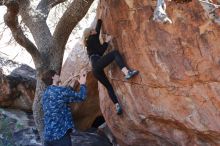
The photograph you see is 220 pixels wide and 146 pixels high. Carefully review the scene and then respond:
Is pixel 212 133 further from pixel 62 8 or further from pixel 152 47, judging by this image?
pixel 62 8

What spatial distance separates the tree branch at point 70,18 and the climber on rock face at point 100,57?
1.95 feet

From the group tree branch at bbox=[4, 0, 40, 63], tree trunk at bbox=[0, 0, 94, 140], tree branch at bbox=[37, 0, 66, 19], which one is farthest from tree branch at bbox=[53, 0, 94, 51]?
tree branch at bbox=[4, 0, 40, 63]

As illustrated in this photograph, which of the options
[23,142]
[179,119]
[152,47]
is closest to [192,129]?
[179,119]

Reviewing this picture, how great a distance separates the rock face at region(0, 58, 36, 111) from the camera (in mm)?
12242

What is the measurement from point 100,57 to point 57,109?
181cm

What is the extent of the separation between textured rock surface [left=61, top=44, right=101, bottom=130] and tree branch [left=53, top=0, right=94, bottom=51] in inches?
80.5

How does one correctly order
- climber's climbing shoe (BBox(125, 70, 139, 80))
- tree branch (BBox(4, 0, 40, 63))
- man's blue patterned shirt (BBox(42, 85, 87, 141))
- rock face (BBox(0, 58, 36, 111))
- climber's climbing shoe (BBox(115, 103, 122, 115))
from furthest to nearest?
rock face (BBox(0, 58, 36, 111)), climber's climbing shoe (BBox(115, 103, 122, 115)), tree branch (BBox(4, 0, 40, 63)), climber's climbing shoe (BBox(125, 70, 139, 80)), man's blue patterned shirt (BBox(42, 85, 87, 141))

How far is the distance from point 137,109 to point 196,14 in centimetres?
252

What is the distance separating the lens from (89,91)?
11.8 m

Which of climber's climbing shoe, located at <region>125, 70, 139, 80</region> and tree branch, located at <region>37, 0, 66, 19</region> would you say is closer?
climber's climbing shoe, located at <region>125, 70, 139, 80</region>

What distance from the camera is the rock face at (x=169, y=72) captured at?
698cm

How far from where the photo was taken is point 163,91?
7.86 m

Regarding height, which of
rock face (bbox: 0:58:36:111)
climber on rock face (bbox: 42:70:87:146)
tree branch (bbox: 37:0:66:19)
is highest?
tree branch (bbox: 37:0:66:19)

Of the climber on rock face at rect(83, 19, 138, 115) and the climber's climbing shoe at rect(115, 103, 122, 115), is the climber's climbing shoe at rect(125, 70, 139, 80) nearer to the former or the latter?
the climber on rock face at rect(83, 19, 138, 115)
